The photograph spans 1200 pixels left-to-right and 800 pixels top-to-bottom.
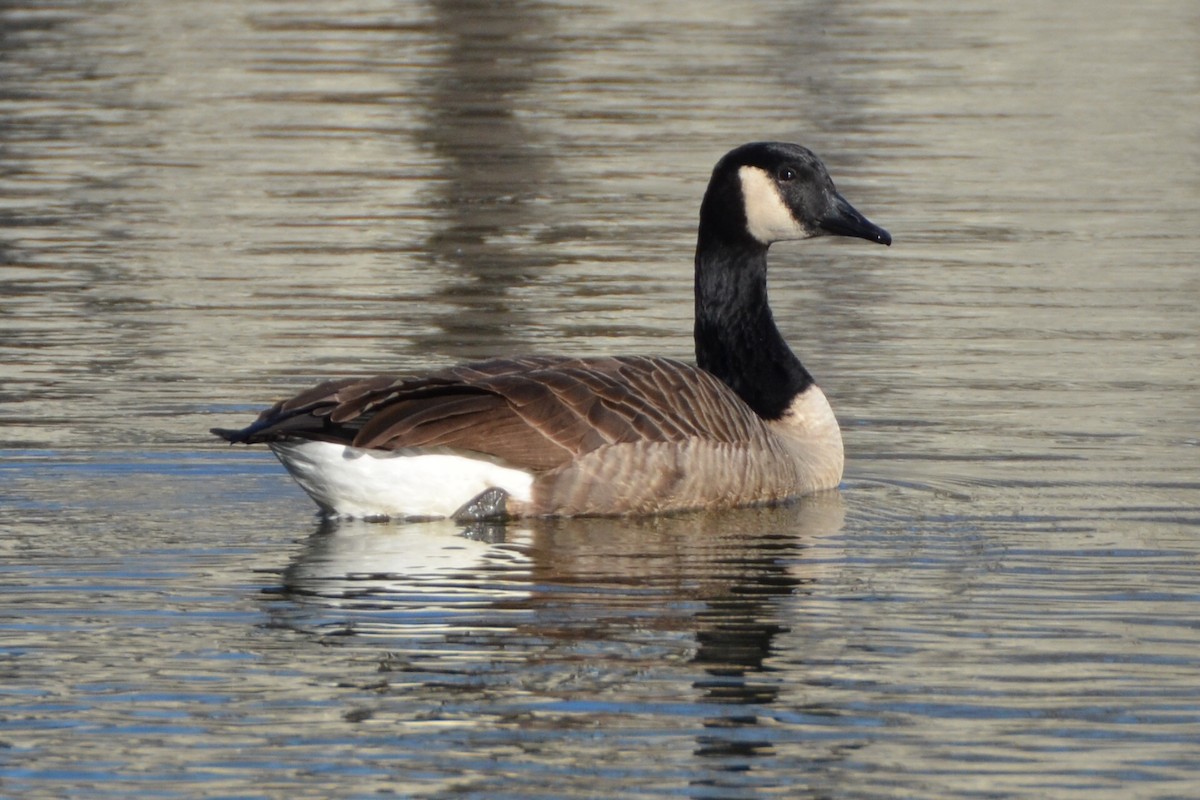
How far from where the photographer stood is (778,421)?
36.4 ft

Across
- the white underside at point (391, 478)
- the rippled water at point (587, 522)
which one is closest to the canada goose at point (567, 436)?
the white underside at point (391, 478)

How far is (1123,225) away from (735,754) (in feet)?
43.5

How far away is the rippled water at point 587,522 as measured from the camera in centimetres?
669

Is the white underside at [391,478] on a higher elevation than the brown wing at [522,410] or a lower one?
lower

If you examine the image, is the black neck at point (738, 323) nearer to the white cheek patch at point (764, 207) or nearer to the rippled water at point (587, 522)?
the white cheek patch at point (764, 207)

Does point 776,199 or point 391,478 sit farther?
point 776,199

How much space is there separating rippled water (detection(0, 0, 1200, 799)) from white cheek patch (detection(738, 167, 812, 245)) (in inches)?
50.0

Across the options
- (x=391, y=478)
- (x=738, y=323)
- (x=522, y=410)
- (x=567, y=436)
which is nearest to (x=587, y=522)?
(x=567, y=436)

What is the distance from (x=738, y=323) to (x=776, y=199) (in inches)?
26.4

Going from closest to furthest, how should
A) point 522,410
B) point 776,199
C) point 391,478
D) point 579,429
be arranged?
point 391,478 < point 522,410 < point 579,429 < point 776,199

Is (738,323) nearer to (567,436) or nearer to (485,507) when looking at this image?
(567,436)

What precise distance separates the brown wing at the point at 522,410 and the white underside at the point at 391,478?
71 mm

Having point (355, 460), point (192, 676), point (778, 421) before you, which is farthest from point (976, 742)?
point (778, 421)

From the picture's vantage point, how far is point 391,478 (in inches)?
370
